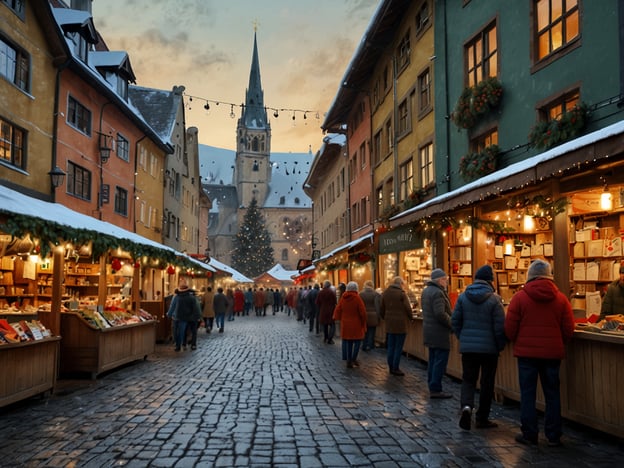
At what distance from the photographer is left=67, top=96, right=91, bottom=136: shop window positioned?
22.0m

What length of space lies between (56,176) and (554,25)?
15.7 meters

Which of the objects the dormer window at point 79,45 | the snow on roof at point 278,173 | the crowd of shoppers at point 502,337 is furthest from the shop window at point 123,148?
the snow on roof at point 278,173

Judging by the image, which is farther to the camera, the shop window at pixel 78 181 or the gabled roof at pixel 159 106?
the gabled roof at pixel 159 106

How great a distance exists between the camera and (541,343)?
6.79m

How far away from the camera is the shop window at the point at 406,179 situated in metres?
21.9

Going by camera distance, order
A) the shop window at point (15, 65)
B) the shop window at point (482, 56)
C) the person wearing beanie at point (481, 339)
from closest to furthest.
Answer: the person wearing beanie at point (481, 339)
the shop window at point (482, 56)
the shop window at point (15, 65)

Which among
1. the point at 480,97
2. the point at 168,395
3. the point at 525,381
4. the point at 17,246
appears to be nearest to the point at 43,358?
the point at 168,395

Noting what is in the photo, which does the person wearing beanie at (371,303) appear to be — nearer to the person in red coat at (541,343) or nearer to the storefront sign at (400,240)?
the storefront sign at (400,240)

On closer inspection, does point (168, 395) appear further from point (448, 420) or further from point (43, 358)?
point (448, 420)

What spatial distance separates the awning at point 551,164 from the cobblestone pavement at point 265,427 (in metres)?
3.25

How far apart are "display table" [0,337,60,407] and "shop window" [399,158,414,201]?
14.4 m

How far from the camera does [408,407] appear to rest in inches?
339

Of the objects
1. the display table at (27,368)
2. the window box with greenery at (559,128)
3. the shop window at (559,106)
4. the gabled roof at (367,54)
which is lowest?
the display table at (27,368)

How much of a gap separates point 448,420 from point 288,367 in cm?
602
